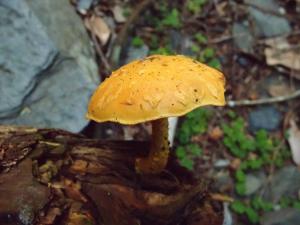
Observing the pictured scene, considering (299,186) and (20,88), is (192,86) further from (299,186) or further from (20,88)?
(299,186)

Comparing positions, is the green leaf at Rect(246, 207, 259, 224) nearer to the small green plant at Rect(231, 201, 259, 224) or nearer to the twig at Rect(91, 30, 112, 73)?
the small green plant at Rect(231, 201, 259, 224)

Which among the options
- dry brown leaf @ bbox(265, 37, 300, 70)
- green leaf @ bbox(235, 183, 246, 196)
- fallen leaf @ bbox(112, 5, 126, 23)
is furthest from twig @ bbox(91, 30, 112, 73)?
dry brown leaf @ bbox(265, 37, 300, 70)

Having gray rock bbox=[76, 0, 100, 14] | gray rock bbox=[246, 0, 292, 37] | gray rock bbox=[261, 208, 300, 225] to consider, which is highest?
gray rock bbox=[76, 0, 100, 14]

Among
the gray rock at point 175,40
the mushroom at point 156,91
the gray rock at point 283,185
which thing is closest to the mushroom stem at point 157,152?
the mushroom at point 156,91

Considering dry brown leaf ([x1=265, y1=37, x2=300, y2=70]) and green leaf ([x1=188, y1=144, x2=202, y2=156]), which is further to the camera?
dry brown leaf ([x1=265, y1=37, x2=300, y2=70])

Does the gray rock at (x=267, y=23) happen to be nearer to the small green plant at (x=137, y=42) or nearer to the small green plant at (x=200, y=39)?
the small green plant at (x=200, y=39)

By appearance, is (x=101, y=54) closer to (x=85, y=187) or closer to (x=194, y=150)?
(x=194, y=150)

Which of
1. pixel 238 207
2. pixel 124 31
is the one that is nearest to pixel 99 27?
pixel 124 31
